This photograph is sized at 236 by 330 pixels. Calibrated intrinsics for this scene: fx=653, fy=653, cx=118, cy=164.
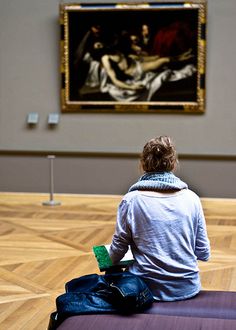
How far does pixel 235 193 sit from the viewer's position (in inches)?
533

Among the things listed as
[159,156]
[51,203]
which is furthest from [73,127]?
[159,156]

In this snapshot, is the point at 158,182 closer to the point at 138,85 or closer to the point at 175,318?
the point at 175,318

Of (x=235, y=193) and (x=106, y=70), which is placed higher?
(x=106, y=70)

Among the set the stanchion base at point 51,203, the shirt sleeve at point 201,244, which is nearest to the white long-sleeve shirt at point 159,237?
the shirt sleeve at point 201,244

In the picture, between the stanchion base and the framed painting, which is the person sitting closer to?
the stanchion base

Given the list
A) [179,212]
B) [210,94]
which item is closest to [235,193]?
[210,94]

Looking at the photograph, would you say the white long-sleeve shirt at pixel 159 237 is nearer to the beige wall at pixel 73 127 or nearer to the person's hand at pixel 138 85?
the beige wall at pixel 73 127

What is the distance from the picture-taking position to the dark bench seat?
4047mm

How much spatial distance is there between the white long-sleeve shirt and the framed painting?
908 cm

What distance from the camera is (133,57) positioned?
1360cm

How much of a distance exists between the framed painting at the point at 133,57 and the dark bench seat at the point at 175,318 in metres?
9.18

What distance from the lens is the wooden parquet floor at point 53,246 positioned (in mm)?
6664

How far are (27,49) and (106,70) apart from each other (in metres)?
1.80

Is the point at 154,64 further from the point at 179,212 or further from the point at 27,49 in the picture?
the point at 179,212
